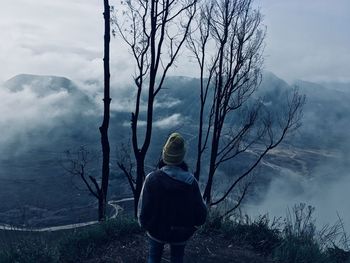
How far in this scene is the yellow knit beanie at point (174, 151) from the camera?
4.70 meters

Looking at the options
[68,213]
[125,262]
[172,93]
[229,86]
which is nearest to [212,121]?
[229,86]

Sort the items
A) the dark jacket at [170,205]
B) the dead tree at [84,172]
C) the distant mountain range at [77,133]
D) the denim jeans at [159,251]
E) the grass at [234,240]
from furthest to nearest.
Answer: the distant mountain range at [77,133]
the dead tree at [84,172]
the grass at [234,240]
the denim jeans at [159,251]
the dark jacket at [170,205]

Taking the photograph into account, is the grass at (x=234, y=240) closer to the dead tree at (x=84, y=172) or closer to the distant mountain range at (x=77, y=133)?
the dead tree at (x=84, y=172)

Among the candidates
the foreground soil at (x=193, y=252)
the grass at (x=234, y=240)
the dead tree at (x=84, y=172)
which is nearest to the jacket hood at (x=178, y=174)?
the foreground soil at (x=193, y=252)

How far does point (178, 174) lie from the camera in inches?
185

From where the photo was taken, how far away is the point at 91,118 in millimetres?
151875

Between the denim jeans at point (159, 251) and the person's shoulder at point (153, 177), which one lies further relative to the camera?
the denim jeans at point (159, 251)

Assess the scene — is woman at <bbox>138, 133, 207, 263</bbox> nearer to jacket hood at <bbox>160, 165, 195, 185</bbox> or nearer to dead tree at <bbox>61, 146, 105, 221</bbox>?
jacket hood at <bbox>160, 165, 195, 185</bbox>

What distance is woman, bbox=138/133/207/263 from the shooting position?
463 cm

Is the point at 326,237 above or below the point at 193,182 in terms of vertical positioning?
below

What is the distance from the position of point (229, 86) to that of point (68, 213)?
57.1m

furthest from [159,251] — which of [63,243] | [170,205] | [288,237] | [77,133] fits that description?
[77,133]

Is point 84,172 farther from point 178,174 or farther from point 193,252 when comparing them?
point 178,174

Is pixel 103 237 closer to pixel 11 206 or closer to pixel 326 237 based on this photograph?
pixel 326 237
